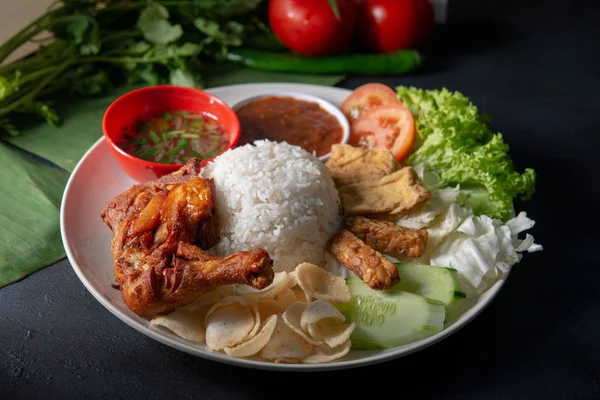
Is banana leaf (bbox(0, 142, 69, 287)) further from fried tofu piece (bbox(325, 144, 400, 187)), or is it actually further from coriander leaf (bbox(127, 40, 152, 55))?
fried tofu piece (bbox(325, 144, 400, 187))

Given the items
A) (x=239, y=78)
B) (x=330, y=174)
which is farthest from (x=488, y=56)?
(x=330, y=174)

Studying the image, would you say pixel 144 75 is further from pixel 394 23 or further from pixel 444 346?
pixel 444 346

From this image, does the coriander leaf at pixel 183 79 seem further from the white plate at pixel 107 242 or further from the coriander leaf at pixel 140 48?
the white plate at pixel 107 242

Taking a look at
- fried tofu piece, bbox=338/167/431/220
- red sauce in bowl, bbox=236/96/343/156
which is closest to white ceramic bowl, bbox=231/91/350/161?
red sauce in bowl, bbox=236/96/343/156

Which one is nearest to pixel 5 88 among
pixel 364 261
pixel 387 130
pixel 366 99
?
pixel 366 99

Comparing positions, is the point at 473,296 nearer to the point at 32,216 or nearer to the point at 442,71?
the point at 32,216
